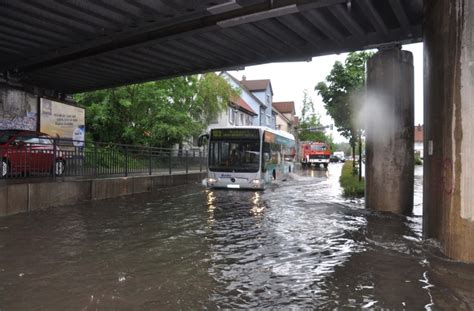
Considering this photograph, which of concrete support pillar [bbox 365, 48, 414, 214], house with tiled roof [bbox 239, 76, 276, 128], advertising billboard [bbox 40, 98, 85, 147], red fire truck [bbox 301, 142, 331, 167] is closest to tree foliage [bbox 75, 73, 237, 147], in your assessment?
advertising billboard [bbox 40, 98, 85, 147]

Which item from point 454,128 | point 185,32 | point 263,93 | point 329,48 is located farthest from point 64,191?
point 263,93

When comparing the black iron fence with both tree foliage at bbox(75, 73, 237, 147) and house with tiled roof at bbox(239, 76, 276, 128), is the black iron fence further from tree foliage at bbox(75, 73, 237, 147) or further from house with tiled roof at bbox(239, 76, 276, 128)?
house with tiled roof at bbox(239, 76, 276, 128)

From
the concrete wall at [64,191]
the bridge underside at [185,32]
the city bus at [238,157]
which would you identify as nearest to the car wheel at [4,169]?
the concrete wall at [64,191]

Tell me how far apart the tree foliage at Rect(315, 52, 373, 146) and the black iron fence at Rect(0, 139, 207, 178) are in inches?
349

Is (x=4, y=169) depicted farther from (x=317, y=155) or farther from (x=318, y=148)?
(x=318, y=148)

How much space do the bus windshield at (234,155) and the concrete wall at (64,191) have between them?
2.86m

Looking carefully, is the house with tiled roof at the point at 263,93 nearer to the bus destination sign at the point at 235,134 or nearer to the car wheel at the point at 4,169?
the bus destination sign at the point at 235,134

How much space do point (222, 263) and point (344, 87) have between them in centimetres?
1657

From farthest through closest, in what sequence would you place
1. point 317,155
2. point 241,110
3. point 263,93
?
point 263,93 → point 317,155 → point 241,110

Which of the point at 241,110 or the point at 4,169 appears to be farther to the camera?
the point at 241,110

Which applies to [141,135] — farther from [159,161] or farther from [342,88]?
[342,88]

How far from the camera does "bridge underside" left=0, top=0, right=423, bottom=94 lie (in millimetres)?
9773

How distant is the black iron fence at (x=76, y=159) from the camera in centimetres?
1196

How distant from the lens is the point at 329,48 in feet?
42.6
